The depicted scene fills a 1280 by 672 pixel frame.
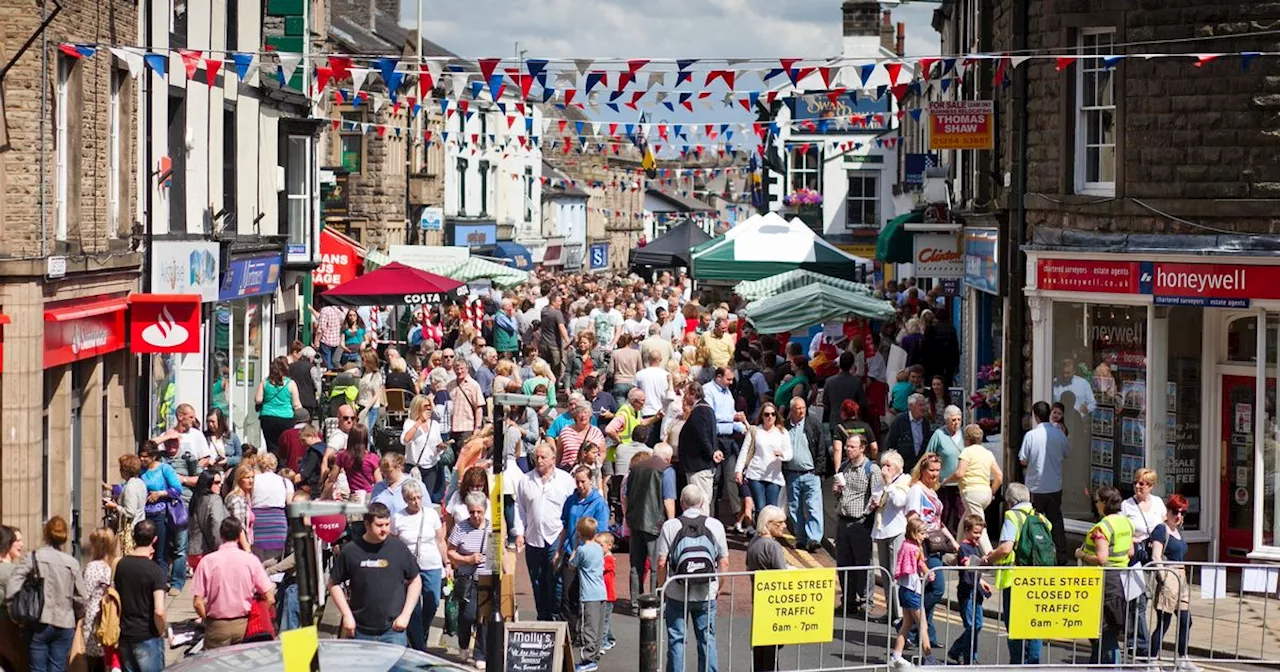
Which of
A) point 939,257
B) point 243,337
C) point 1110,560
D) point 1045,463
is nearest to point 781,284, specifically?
point 939,257

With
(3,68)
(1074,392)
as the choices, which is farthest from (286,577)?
(1074,392)

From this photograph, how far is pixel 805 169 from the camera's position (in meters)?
60.3

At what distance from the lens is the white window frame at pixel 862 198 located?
196 feet

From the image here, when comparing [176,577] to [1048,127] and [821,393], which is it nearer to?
[821,393]

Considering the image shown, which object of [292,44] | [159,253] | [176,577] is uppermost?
[292,44]

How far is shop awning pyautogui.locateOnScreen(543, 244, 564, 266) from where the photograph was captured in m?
79.6

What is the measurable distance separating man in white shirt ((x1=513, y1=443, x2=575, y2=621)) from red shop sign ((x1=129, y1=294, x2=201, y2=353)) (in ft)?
18.6

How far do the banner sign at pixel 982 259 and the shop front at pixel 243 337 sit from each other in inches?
388

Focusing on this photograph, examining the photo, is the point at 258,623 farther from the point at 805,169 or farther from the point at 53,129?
the point at 805,169

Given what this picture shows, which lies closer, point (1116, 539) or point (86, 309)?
point (1116, 539)

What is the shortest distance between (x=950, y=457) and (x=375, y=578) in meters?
7.13

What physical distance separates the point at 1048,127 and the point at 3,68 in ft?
34.7

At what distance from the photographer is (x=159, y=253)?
2022 cm

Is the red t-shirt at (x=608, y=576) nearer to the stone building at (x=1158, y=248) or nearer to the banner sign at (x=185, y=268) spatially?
the stone building at (x=1158, y=248)
